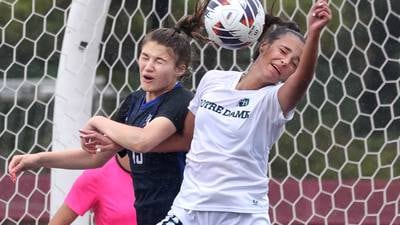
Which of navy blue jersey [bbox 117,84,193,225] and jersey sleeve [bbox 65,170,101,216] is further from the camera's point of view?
jersey sleeve [bbox 65,170,101,216]

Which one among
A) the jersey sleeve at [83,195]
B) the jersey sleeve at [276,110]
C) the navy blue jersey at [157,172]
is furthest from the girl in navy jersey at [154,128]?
the jersey sleeve at [83,195]

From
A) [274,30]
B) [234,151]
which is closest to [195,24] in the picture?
[274,30]

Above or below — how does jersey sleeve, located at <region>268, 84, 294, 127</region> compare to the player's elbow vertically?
above

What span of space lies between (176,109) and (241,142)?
12.2 inches

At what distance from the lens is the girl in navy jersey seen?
3400 mm

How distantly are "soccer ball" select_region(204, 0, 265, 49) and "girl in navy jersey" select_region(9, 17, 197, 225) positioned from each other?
20 cm

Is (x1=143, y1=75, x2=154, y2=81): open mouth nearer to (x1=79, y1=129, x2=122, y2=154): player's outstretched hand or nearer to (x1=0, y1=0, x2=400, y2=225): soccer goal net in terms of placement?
(x1=79, y1=129, x2=122, y2=154): player's outstretched hand

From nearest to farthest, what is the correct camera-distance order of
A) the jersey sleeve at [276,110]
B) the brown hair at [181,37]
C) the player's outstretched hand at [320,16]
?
the player's outstretched hand at [320,16], the jersey sleeve at [276,110], the brown hair at [181,37]

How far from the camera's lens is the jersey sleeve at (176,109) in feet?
11.3

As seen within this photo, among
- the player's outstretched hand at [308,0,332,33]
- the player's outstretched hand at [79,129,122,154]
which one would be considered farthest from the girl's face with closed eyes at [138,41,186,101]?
the player's outstretched hand at [308,0,332,33]

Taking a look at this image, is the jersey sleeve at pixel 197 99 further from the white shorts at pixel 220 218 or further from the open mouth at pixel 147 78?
the white shorts at pixel 220 218

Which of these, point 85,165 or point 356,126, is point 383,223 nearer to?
point 356,126

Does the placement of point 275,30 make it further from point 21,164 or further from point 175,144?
point 21,164

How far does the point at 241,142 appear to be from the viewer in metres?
3.21
